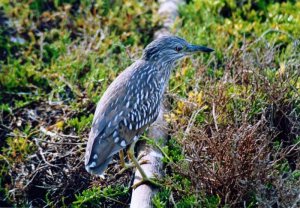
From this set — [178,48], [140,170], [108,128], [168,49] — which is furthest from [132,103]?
[178,48]

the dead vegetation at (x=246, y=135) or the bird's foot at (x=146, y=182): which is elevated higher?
the dead vegetation at (x=246, y=135)

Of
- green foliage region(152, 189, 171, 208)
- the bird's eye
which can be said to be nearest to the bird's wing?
green foliage region(152, 189, 171, 208)

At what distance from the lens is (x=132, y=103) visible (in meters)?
5.98

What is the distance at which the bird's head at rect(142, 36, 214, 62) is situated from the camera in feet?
21.3

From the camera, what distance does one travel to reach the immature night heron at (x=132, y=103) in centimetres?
559

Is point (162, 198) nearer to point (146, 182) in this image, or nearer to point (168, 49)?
point (146, 182)

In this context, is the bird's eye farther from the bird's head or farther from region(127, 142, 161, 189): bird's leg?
region(127, 142, 161, 189): bird's leg

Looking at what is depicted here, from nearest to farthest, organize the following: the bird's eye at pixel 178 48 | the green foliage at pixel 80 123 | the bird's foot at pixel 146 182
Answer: the bird's foot at pixel 146 182, the green foliage at pixel 80 123, the bird's eye at pixel 178 48

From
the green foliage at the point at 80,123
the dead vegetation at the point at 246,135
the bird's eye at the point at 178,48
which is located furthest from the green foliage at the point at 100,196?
the bird's eye at the point at 178,48

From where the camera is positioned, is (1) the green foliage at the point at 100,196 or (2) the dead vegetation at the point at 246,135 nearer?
(2) the dead vegetation at the point at 246,135

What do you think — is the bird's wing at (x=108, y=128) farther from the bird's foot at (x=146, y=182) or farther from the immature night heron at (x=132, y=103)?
the bird's foot at (x=146, y=182)

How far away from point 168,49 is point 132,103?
84cm

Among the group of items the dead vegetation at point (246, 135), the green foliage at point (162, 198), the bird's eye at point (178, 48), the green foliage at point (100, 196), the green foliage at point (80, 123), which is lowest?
the green foliage at point (100, 196)

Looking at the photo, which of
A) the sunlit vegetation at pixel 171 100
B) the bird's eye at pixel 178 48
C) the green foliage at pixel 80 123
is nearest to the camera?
the sunlit vegetation at pixel 171 100
